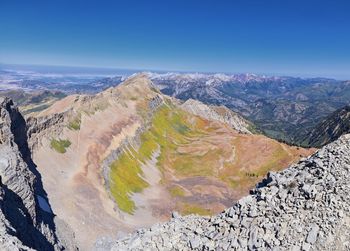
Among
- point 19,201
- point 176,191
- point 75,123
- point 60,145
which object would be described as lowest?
point 176,191

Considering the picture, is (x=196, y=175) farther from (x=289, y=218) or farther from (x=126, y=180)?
(x=289, y=218)

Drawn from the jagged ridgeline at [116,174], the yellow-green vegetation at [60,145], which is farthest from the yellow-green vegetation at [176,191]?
the yellow-green vegetation at [60,145]

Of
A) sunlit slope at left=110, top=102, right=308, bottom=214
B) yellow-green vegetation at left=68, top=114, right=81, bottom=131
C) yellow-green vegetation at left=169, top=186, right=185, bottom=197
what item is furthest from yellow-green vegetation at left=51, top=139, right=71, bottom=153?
yellow-green vegetation at left=169, top=186, right=185, bottom=197

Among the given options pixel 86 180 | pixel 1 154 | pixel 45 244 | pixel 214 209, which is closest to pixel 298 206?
pixel 45 244

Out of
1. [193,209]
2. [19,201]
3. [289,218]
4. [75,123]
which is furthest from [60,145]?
[289,218]

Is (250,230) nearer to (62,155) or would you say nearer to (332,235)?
(332,235)

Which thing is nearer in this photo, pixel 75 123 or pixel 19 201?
pixel 19 201
